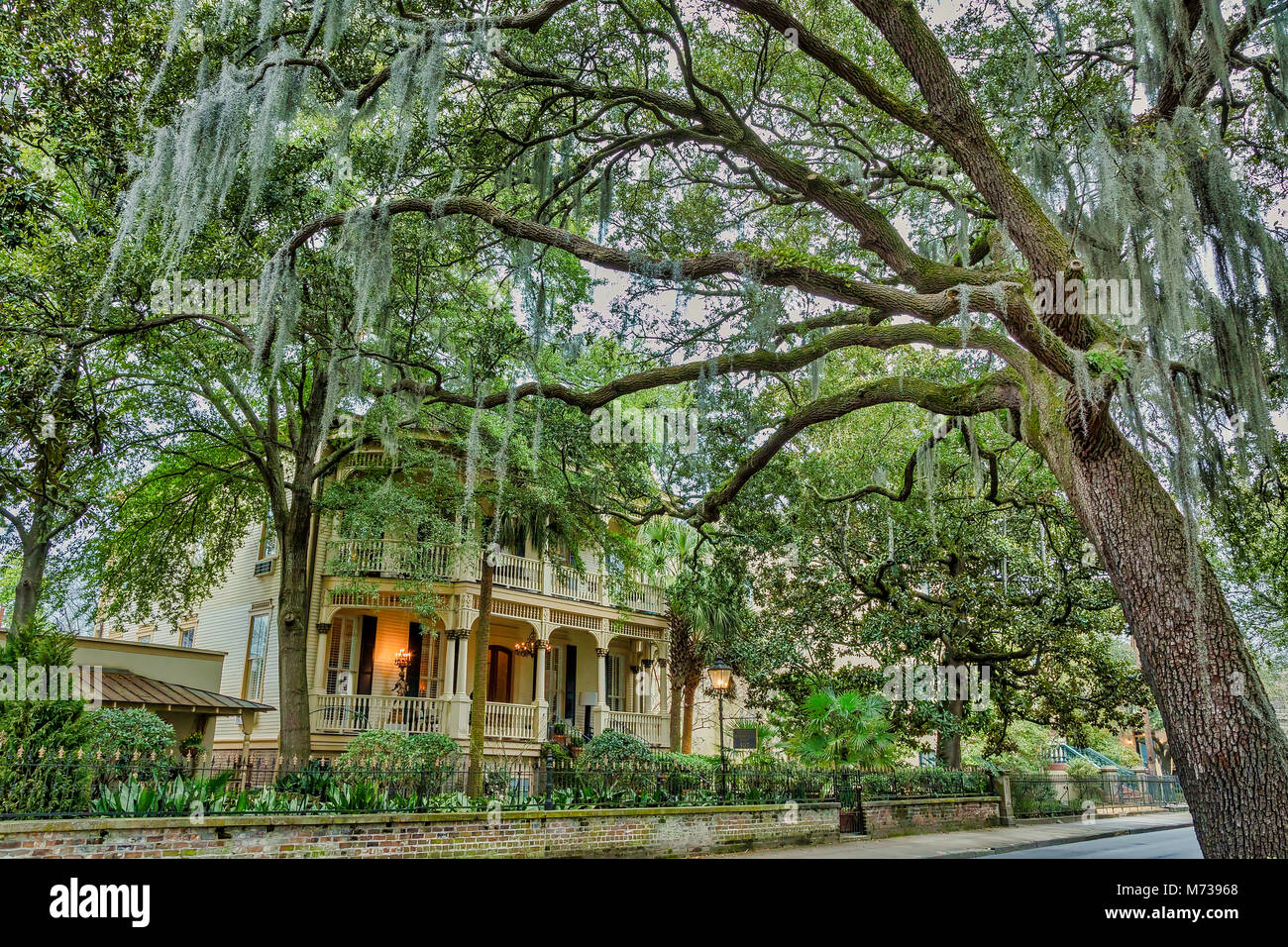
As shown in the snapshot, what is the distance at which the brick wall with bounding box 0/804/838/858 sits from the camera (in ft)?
24.4

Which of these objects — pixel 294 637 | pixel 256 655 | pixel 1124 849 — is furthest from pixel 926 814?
pixel 256 655

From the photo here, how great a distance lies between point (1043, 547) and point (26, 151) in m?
20.7

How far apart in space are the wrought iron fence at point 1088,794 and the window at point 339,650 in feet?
53.7

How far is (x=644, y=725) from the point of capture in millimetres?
22375

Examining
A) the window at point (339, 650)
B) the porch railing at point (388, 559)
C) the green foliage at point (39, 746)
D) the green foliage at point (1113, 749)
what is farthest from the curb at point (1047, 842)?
the window at point (339, 650)

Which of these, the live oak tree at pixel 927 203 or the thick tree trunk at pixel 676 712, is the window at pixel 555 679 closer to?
the thick tree trunk at pixel 676 712

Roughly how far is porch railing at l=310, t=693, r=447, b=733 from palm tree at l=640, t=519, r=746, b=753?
22.4 feet

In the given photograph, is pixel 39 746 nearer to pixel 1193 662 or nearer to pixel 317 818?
pixel 317 818

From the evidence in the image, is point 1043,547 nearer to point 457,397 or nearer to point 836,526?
point 836,526

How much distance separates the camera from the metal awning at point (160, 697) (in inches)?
567

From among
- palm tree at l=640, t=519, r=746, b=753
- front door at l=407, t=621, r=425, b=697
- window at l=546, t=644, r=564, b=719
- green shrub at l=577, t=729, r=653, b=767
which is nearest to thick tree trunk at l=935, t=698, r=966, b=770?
palm tree at l=640, t=519, r=746, b=753

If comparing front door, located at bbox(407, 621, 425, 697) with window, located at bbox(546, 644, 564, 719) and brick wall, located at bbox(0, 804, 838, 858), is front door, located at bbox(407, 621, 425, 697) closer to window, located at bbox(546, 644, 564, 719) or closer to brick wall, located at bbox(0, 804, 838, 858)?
window, located at bbox(546, 644, 564, 719)

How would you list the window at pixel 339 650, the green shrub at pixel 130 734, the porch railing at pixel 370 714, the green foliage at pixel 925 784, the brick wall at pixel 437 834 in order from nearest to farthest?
the brick wall at pixel 437 834, the green shrub at pixel 130 734, the green foliage at pixel 925 784, the porch railing at pixel 370 714, the window at pixel 339 650

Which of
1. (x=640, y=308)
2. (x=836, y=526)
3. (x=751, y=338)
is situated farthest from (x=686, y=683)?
(x=751, y=338)
